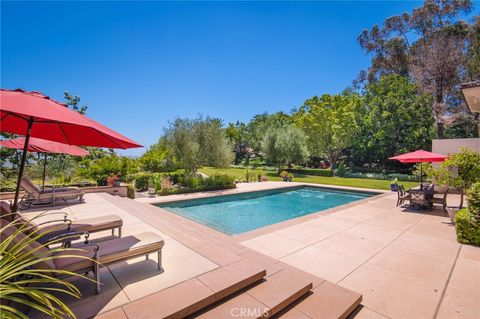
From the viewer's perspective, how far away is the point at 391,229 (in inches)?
270

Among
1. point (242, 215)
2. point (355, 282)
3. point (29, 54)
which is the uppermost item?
point (29, 54)

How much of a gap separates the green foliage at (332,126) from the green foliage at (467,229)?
23134 millimetres

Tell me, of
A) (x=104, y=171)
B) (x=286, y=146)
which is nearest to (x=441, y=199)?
(x=104, y=171)

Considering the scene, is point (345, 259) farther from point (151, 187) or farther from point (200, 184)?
point (200, 184)

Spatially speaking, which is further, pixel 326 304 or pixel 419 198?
pixel 419 198

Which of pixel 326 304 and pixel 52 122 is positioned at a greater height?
pixel 52 122

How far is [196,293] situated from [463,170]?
8.34 meters

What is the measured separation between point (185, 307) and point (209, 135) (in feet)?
45.7

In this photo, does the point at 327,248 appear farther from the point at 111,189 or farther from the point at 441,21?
the point at 441,21

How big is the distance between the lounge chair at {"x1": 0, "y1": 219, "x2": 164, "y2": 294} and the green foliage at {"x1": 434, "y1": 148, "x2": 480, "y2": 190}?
847 centimetres

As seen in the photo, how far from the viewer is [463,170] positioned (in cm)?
687

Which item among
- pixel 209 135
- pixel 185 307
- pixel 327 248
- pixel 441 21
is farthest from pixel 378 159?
pixel 185 307

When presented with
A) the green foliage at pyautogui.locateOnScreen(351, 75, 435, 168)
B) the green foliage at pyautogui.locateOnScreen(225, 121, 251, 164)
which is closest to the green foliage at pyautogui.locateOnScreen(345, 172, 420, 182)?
the green foliage at pyautogui.locateOnScreen(351, 75, 435, 168)

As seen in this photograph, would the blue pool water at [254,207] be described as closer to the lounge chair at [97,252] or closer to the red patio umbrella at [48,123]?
the lounge chair at [97,252]
